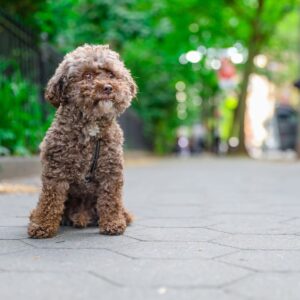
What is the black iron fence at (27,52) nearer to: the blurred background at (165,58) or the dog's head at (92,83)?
the blurred background at (165,58)

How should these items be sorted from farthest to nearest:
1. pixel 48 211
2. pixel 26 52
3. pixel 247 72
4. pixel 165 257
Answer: pixel 247 72
pixel 26 52
pixel 48 211
pixel 165 257

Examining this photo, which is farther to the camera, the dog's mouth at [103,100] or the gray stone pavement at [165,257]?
the dog's mouth at [103,100]

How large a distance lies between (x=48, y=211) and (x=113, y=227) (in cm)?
46

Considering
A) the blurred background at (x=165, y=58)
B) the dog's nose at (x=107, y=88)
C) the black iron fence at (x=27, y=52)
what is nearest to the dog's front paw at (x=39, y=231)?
the dog's nose at (x=107, y=88)

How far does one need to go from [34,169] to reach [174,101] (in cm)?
2249

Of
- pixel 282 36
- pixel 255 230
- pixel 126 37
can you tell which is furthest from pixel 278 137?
pixel 255 230

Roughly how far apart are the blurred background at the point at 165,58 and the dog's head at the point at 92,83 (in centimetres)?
69

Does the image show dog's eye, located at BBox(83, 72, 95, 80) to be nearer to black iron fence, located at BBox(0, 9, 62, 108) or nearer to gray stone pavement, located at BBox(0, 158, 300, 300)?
gray stone pavement, located at BBox(0, 158, 300, 300)

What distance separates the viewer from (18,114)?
366 inches

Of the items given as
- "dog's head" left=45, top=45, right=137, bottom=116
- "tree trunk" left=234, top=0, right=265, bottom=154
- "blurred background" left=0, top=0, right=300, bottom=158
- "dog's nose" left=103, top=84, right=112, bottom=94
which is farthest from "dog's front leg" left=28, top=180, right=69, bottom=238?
"tree trunk" left=234, top=0, right=265, bottom=154

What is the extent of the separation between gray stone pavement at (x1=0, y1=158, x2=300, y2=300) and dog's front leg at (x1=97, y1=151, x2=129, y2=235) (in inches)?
5.5

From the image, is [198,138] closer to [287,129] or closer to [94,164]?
[287,129]

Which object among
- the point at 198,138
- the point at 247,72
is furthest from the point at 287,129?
the point at 198,138

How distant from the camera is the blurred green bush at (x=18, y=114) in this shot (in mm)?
8719
